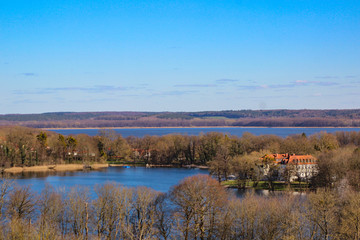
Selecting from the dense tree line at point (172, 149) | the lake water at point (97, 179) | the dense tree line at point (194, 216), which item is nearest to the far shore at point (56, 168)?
the dense tree line at point (172, 149)

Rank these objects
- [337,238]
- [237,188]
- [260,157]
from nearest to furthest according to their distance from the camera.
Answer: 1. [337,238]
2. [237,188]
3. [260,157]

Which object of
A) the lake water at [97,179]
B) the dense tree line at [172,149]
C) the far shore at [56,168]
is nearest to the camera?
the lake water at [97,179]

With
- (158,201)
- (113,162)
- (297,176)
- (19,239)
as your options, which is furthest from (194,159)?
(19,239)

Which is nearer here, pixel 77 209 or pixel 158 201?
pixel 77 209

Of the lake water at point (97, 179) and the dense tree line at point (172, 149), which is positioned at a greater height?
the dense tree line at point (172, 149)

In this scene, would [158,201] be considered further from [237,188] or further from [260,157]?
[260,157]

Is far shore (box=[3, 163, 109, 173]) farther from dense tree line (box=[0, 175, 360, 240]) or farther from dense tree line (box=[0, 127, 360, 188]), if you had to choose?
dense tree line (box=[0, 175, 360, 240])

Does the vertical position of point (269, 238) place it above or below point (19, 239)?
below

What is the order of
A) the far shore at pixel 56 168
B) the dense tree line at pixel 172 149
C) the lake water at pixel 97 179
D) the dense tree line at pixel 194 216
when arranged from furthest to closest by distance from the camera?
the far shore at pixel 56 168 → the dense tree line at pixel 172 149 → the lake water at pixel 97 179 → the dense tree line at pixel 194 216

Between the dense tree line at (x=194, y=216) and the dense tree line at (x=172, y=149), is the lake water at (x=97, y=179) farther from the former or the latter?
the dense tree line at (x=194, y=216)
